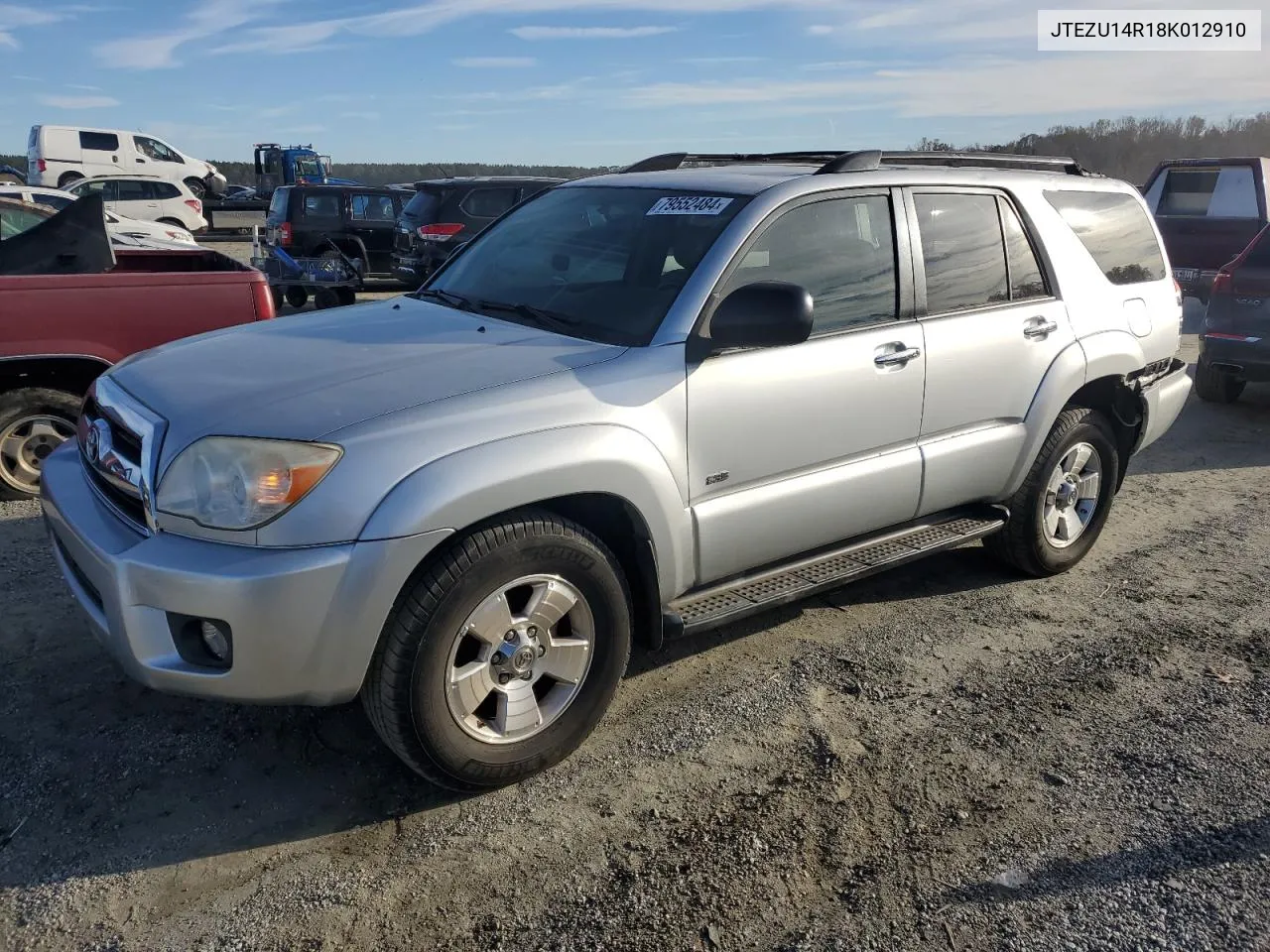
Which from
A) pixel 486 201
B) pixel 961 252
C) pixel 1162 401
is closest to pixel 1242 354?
pixel 1162 401

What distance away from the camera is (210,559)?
2.60m

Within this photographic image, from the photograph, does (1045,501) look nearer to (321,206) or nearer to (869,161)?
(869,161)

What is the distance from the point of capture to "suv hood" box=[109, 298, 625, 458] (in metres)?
2.78

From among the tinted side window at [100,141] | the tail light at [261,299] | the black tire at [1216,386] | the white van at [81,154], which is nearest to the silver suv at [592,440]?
the tail light at [261,299]

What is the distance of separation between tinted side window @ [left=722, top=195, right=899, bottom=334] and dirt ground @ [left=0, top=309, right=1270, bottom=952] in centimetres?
136

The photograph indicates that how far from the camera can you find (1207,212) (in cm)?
1182

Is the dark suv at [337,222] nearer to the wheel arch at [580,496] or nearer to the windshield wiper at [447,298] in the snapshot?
the windshield wiper at [447,298]

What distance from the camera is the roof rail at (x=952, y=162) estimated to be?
12.8 feet

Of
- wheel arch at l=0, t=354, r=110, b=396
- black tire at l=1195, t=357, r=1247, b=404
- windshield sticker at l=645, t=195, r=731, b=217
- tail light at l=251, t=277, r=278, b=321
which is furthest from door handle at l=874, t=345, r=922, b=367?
black tire at l=1195, t=357, r=1247, b=404

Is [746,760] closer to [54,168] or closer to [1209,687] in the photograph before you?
[1209,687]

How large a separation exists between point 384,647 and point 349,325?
1449mm

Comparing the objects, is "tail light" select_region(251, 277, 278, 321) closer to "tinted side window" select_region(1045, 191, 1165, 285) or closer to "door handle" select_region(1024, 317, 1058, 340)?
→ "door handle" select_region(1024, 317, 1058, 340)

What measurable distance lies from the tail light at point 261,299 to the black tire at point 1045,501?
390 cm

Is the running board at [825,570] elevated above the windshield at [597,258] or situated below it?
below
